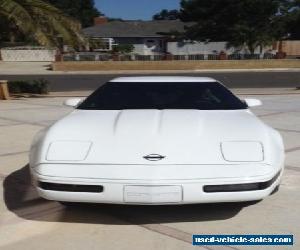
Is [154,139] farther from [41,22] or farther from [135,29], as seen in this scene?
[135,29]

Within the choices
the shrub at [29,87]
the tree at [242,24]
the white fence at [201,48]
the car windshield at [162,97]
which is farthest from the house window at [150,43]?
the car windshield at [162,97]

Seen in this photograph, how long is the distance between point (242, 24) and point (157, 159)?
139ft

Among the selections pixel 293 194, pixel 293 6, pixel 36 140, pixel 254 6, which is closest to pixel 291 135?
pixel 293 194

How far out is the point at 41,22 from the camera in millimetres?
15469

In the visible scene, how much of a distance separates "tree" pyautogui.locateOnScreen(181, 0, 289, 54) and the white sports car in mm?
40643

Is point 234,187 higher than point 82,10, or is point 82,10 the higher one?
point 82,10

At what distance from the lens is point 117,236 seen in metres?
4.18

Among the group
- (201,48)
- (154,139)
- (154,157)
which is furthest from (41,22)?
(201,48)

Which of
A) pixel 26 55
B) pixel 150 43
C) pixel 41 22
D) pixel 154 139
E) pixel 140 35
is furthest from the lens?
pixel 150 43

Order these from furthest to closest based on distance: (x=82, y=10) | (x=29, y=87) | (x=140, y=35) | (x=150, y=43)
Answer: (x=82, y=10) < (x=150, y=43) < (x=140, y=35) < (x=29, y=87)

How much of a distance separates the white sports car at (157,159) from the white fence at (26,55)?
1900 inches

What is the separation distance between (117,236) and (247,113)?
77.1 inches

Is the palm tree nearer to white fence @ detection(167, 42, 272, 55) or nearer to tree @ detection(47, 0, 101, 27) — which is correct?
white fence @ detection(167, 42, 272, 55)

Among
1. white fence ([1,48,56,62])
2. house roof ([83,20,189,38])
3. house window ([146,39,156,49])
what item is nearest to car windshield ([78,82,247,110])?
white fence ([1,48,56,62])
